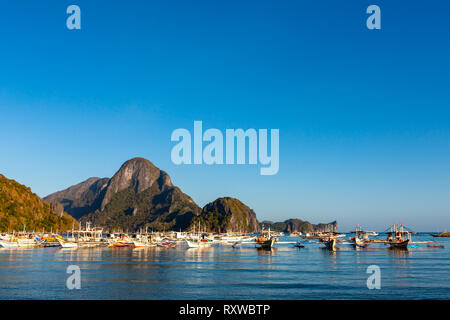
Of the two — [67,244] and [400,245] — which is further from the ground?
[400,245]

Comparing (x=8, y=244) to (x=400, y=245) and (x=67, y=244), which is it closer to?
(x=67, y=244)

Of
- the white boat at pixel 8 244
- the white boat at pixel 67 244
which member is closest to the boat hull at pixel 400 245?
the white boat at pixel 67 244

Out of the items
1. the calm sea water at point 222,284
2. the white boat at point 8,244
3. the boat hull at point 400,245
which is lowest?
the white boat at point 8,244

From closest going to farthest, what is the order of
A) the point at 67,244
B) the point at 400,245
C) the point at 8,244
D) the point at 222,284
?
the point at 222,284 → the point at 400,245 → the point at 67,244 → the point at 8,244

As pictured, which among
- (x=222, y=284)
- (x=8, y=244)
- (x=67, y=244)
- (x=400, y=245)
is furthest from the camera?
(x=8, y=244)

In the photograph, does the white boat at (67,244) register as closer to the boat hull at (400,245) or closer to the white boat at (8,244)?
the white boat at (8,244)

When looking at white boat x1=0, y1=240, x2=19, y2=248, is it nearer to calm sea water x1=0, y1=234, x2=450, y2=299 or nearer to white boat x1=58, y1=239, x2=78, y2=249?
white boat x1=58, y1=239, x2=78, y2=249

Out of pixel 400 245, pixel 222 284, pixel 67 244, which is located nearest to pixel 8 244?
pixel 67 244

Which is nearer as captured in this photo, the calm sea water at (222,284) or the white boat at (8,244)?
the calm sea water at (222,284)

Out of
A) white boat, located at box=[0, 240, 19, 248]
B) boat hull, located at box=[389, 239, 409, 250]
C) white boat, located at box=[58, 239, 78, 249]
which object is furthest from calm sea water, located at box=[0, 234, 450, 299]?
white boat, located at box=[0, 240, 19, 248]
